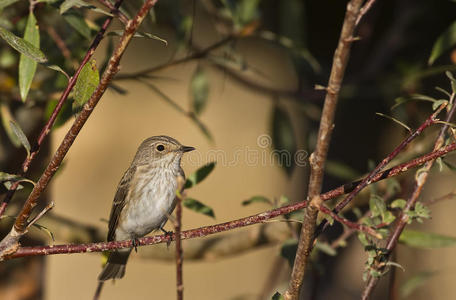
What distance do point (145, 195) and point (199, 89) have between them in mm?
705

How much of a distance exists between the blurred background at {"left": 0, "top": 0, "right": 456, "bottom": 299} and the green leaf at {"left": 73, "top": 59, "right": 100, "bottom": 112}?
1.45 metres

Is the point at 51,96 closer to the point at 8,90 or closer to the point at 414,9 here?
the point at 8,90

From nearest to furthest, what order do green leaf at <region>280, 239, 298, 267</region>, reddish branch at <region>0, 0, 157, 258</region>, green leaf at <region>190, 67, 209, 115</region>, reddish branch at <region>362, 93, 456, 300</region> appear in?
1. reddish branch at <region>0, 0, 157, 258</region>
2. reddish branch at <region>362, 93, 456, 300</region>
3. green leaf at <region>280, 239, 298, 267</region>
4. green leaf at <region>190, 67, 209, 115</region>

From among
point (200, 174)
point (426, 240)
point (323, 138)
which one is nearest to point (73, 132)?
point (323, 138)

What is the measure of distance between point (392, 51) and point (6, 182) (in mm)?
3023

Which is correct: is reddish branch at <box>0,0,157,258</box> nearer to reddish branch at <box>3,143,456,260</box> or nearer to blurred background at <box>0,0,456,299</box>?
reddish branch at <box>3,143,456,260</box>

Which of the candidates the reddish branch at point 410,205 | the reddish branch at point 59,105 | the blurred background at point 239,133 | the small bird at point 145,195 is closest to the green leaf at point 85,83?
the reddish branch at point 59,105

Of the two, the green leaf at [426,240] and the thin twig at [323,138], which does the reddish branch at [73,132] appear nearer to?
the thin twig at [323,138]

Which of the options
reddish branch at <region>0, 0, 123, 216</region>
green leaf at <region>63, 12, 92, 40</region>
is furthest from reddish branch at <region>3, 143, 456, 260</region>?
green leaf at <region>63, 12, 92, 40</region>

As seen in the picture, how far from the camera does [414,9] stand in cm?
424

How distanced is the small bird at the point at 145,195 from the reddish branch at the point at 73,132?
5.16 feet

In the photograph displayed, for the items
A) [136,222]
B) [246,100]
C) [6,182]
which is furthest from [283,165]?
[6,182]

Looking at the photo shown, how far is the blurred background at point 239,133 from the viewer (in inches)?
144

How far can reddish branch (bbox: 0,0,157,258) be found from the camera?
1.63 meters
